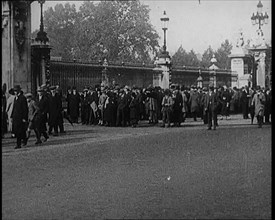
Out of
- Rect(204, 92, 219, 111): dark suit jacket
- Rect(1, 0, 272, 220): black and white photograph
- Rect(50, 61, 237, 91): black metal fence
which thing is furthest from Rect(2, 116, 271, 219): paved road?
Rect(204, 92, 219, 111): dark suit jacket

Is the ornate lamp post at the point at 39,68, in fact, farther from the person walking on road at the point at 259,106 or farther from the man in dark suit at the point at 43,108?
the person walking on road at the point at 259,106

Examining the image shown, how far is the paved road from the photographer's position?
595 centimetres

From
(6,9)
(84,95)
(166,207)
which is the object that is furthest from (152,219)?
(84,95)

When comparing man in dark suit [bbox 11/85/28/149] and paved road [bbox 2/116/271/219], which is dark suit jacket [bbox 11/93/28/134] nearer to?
man in dark suit [bbox 11/85/28/149]

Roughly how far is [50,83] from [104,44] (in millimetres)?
7380

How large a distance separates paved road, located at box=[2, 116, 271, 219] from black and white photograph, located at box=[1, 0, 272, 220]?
2 centimetres

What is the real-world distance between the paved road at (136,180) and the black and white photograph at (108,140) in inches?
0.8

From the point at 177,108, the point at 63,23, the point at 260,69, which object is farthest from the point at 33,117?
the point at 260,69

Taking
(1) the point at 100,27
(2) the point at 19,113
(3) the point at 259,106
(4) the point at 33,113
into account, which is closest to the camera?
(1) the point at 100,27

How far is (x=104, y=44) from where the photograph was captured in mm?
7699

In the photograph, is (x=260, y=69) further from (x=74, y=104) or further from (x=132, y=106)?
(x=74, y=104)

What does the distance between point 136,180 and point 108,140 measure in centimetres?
510

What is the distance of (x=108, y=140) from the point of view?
12.6 m

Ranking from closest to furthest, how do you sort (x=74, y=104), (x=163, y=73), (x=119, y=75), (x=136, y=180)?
(x=136, y=180)
(x=119, y=75)
(x=74, y=104)
(x=163, y=73)
